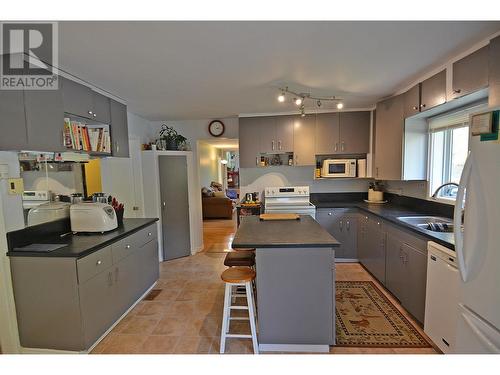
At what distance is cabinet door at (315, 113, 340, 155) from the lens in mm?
3943

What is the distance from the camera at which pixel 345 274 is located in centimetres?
341

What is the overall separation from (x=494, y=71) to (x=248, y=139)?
2.93 meters

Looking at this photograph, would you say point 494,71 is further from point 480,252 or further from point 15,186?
point 15,186

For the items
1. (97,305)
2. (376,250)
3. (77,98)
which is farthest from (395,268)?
(77,98)

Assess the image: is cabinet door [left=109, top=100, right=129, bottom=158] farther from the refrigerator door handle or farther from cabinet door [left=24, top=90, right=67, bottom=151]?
the refrigerator door handle

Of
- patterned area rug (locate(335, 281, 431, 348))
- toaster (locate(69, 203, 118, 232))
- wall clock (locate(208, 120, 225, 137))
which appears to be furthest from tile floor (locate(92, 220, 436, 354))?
wall clock (locate(208, 120, 225, 137))

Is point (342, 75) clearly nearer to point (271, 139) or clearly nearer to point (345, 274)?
point (271, 139)

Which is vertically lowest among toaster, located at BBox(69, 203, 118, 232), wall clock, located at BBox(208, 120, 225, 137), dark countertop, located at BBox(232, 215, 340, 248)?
dark countertop, located at BBox(232, 215, 340, 248)

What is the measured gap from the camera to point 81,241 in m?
2.20

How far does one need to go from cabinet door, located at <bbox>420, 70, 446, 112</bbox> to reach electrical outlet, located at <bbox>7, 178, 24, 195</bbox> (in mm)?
3738

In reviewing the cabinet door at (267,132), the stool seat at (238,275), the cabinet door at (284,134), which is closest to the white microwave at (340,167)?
the cabinet door at (284,134)

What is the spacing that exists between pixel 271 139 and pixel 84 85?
2569 mm

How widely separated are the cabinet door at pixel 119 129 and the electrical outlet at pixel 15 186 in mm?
1091

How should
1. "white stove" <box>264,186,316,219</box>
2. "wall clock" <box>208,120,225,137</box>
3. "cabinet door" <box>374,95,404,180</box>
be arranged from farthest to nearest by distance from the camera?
"wall clock" <box>208,120,225,137</box>
"white stove" <box>264,186,316,219</box>
"cabinet door" <box>374,95,404,180</box>
